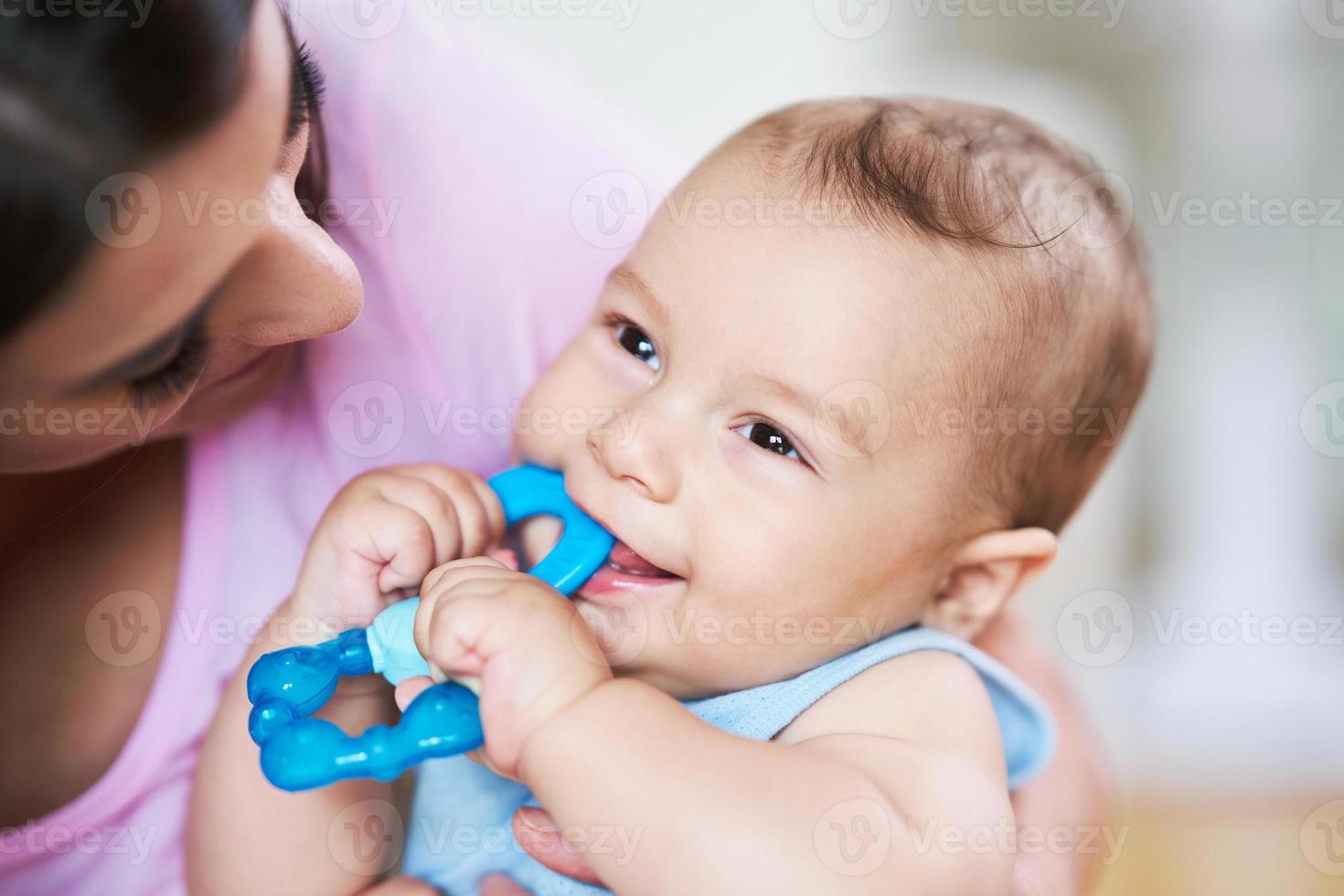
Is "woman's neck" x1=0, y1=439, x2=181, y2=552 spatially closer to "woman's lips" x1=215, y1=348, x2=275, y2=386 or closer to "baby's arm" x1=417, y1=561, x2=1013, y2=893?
"woman's lips" x1=215, y1=348, x2=275, y2=386

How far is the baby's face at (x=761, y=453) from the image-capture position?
848 millimetres

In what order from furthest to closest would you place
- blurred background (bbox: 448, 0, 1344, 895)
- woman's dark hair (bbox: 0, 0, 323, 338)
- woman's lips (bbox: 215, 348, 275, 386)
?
1. blurred background (bbox: 448, 0, 1344, 895)
2. woman's lips (bbox: 215, 348, 275, 386)
3. woman's dark hair (bbox: 0, 0, 323, 338)

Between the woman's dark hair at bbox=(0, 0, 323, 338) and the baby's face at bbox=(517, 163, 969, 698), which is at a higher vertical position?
the woman's dark hair at bbox=(0, 0, 323, 338)

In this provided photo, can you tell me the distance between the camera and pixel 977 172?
942 millimetres

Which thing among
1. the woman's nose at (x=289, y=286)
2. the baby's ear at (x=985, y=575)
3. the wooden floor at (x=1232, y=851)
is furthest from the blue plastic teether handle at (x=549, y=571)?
the wooden floor at (x=1232, y=851)

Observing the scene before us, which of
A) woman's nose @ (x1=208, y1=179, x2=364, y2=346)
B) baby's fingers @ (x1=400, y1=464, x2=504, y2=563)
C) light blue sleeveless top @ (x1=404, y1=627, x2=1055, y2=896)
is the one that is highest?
woman's nose @ (x1=208, y1=179, x2=364, y2=346)

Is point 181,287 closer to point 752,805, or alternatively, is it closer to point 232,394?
point 232,394

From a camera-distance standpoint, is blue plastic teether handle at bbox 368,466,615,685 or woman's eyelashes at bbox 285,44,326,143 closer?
woman's eyelashes at bbox 285,44,326,143

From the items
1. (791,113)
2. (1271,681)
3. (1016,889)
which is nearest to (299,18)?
(791,113)

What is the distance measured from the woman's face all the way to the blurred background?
5.60ft

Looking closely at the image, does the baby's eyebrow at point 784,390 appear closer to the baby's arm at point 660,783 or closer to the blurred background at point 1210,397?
the baby's arm at point 660,783

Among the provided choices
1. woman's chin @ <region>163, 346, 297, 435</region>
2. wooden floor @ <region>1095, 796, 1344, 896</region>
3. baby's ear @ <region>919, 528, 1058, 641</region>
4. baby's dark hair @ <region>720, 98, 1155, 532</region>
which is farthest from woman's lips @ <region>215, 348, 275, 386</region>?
wooden floor @ <region>1095, 796, 1344, 896</region>

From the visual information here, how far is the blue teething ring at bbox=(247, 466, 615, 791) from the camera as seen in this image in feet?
2.27

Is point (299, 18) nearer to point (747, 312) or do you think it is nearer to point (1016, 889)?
point (747, 312)
